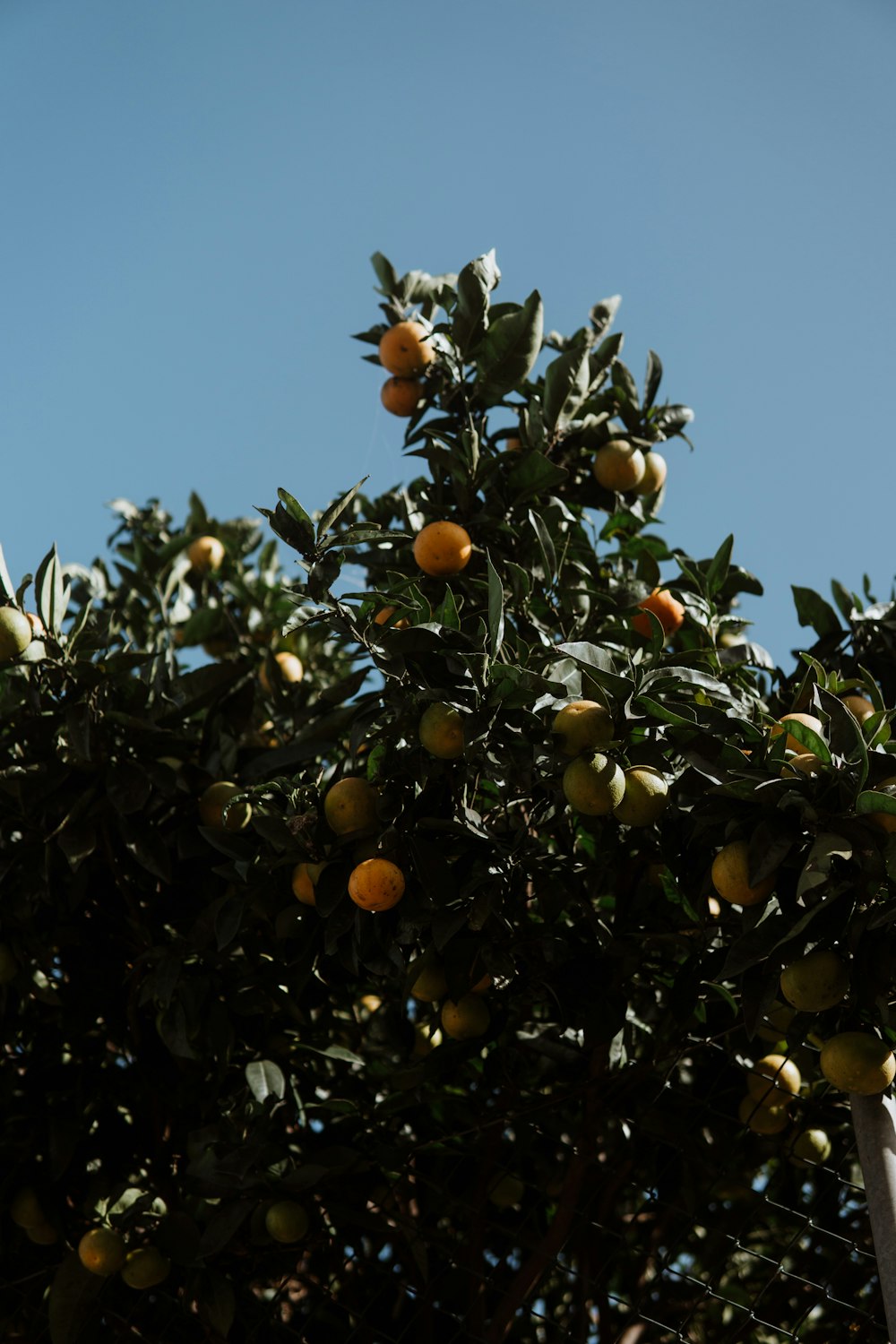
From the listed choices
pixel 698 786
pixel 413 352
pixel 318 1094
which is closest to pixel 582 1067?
pixel 318 1094

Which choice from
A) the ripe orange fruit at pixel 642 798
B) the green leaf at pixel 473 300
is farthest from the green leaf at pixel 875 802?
the green leaf at pixel 473 300

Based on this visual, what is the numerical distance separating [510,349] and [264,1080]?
4.42 feet

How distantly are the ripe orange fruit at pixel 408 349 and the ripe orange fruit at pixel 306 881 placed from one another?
1.05 m

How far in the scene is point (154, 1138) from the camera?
7.80ft

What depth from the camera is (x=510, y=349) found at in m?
2.29

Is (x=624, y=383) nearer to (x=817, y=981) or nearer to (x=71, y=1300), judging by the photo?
(x=817, y=981)

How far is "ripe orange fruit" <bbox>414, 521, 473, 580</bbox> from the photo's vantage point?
2139 millimetres

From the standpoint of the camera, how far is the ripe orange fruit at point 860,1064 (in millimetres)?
1578

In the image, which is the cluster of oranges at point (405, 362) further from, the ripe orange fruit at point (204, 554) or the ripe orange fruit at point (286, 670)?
the ripe orange fruit at point (204, 554)

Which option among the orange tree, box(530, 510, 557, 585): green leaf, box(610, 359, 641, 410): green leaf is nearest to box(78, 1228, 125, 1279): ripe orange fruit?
the orange tree

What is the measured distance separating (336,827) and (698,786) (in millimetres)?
520

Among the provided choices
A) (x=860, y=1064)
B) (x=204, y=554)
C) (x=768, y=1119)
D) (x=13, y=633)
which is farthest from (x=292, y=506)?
(x=204, y=554)

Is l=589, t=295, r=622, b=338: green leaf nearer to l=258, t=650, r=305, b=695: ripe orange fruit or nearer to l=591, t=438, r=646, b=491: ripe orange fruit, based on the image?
l=591, t=438, r=646, b=491: ripe orange fruit

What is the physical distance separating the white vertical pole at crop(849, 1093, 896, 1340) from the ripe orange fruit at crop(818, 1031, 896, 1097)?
0.07ft
